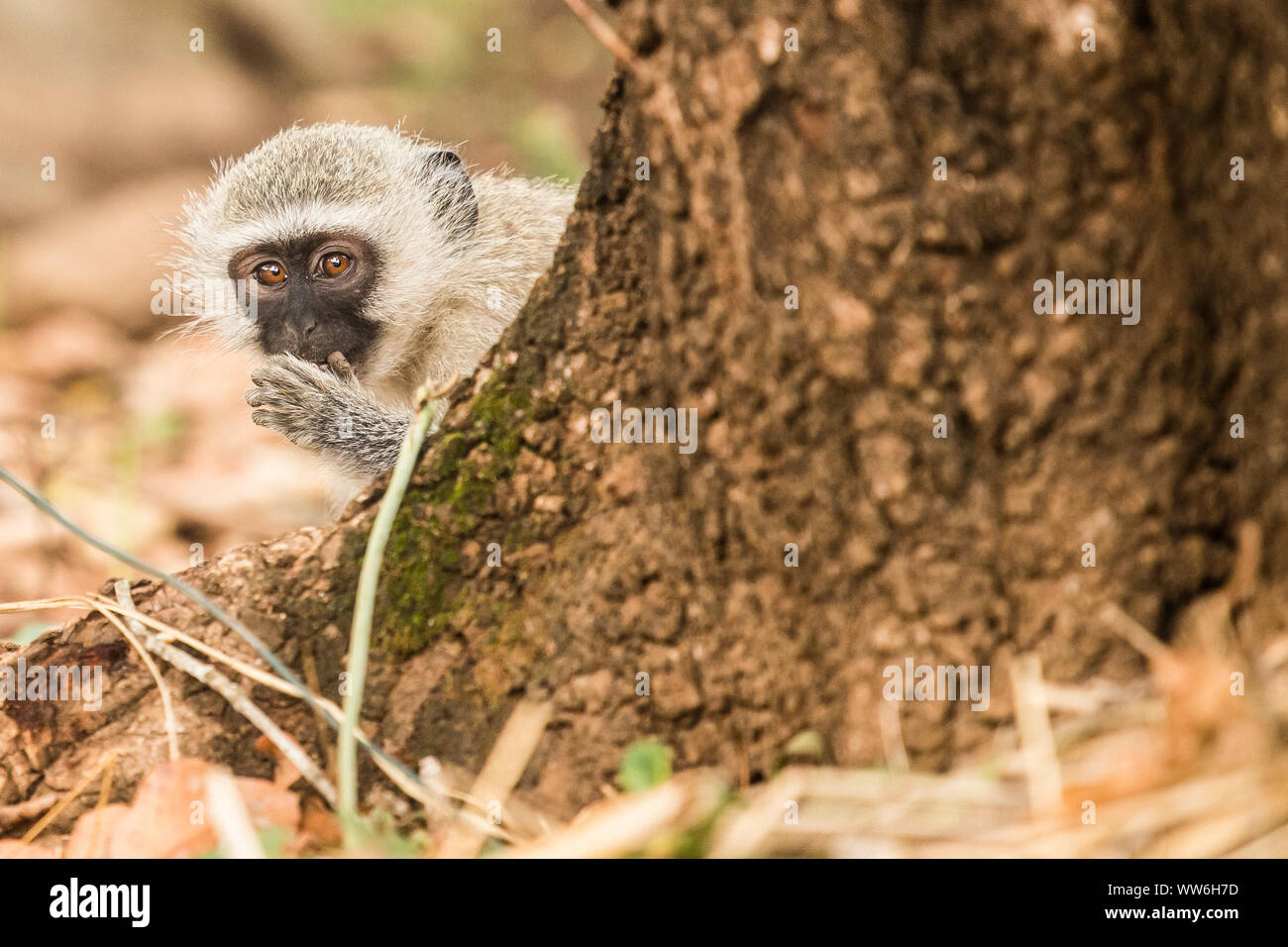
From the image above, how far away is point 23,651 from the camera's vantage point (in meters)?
2.36

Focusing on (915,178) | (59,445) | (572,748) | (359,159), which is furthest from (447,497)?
(59,445)

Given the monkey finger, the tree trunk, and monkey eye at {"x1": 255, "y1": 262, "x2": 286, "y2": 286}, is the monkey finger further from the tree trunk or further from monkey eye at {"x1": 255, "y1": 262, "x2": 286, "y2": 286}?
the tree trunk

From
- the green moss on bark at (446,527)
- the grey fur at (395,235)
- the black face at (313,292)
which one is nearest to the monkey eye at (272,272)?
the black face at (313,292)

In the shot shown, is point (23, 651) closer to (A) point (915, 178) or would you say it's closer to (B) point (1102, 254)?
(A) point (915, 178)

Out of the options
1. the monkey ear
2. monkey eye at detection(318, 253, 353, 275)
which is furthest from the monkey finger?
the monkey ear

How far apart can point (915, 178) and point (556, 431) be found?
791 millimetres

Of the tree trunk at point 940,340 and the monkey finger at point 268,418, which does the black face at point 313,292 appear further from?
the tree trunk at point 940,340

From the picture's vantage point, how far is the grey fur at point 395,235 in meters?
4.10

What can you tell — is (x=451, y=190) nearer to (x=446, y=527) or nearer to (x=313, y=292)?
(x=313, y=292)

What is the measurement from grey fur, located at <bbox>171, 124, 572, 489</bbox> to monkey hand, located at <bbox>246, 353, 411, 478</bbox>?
0.02 m

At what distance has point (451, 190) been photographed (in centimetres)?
444

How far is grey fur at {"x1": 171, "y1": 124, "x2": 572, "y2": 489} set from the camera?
4098 millimetres

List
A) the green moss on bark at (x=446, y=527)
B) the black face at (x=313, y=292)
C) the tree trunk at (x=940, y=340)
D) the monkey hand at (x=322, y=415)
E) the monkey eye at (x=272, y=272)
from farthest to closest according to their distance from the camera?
the monkey eye at (x=272, y=272)
the black face at (x=313, y=292)
the monkey hand at (x=322, y=415)
the green moss on bark at (x=446, y=527)
the tree trunk at (x=940, y=340)

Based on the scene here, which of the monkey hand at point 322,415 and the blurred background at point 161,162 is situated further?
the blurred background at point 161,162
